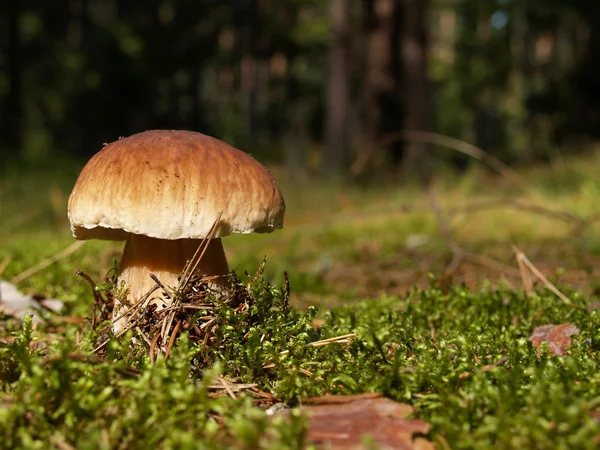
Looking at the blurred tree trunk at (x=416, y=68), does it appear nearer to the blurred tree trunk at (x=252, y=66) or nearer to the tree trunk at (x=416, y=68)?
the tree trunk at (x=416, y=68)

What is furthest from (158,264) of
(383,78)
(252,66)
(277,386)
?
(252,66)

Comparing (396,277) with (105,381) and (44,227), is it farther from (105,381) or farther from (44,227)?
(44,227)

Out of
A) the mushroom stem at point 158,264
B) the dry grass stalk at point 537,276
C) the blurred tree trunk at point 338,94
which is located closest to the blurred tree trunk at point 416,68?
the blurred tree trunk at point 338,94

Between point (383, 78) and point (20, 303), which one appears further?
point (383, 78)

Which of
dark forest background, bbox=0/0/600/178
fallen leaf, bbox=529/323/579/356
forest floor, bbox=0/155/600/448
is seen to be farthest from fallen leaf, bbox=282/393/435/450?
dark forest background, bbox=0/0/600/178

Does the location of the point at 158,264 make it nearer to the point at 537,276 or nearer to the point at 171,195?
the point at 171,195

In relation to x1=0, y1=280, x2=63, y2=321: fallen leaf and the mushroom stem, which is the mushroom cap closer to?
the mushroom stem

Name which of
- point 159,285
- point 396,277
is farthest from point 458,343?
point 396,277
